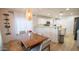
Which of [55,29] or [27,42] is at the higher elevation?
[55,29]

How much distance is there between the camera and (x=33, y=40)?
2.25 m

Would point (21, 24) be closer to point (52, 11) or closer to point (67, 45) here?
point (52, 11)

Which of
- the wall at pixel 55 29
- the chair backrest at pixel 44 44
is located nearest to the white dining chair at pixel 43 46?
the chair backrest at pixel 44 44

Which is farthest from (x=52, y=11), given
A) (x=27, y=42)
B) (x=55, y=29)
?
(x=27, y=42)

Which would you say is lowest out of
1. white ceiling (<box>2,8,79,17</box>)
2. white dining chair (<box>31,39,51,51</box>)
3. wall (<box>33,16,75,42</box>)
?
white dining chair (<box>31,39,51,51</box>)

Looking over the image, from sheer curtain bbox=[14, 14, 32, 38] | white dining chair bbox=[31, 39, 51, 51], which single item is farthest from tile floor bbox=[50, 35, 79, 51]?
sheer curtain bbox=[14, 14, 32, 38]

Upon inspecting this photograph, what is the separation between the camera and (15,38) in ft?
7.26

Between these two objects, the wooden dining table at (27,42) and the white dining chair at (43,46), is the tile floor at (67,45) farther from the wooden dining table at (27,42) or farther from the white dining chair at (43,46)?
the wooden dining table at (27,42)

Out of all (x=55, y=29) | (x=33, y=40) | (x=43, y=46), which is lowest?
(x=43, y=46)

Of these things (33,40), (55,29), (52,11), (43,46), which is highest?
(52,11)

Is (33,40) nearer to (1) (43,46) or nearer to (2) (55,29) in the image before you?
(1) (43,46)

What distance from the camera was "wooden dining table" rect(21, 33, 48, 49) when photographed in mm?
2227

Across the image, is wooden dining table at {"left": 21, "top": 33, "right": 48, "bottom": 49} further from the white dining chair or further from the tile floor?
the tile floor

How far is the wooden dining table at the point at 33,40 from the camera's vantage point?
87.7 inches
